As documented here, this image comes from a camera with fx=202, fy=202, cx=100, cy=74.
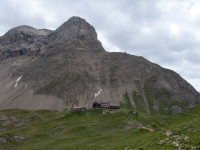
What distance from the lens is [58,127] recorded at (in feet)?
376

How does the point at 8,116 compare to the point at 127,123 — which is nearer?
the point at 127,123

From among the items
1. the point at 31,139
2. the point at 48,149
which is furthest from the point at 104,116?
the point at 48,149

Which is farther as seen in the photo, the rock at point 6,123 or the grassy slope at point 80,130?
the rock at point 6,123

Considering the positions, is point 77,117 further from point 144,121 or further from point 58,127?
point 144,121

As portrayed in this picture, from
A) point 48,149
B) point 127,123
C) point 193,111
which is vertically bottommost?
point 48,149

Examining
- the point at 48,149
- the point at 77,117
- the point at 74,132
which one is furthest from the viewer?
the point at 77,117

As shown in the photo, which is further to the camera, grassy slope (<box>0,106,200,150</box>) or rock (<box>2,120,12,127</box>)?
rock (<box>2,120,12,127</box>)

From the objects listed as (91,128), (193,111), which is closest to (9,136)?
(91,128)

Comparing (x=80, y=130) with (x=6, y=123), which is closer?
(x=80, y=130)

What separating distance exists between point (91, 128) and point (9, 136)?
39260mm

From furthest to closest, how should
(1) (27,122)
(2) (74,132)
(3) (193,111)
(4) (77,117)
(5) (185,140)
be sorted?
(1) (27,122), (4) (77,117), (2) (74,132), (3) (193,111), (5) (185,140)

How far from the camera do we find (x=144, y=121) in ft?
345

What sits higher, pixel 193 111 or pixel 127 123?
pixel 193 111

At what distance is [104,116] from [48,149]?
51.7 m
